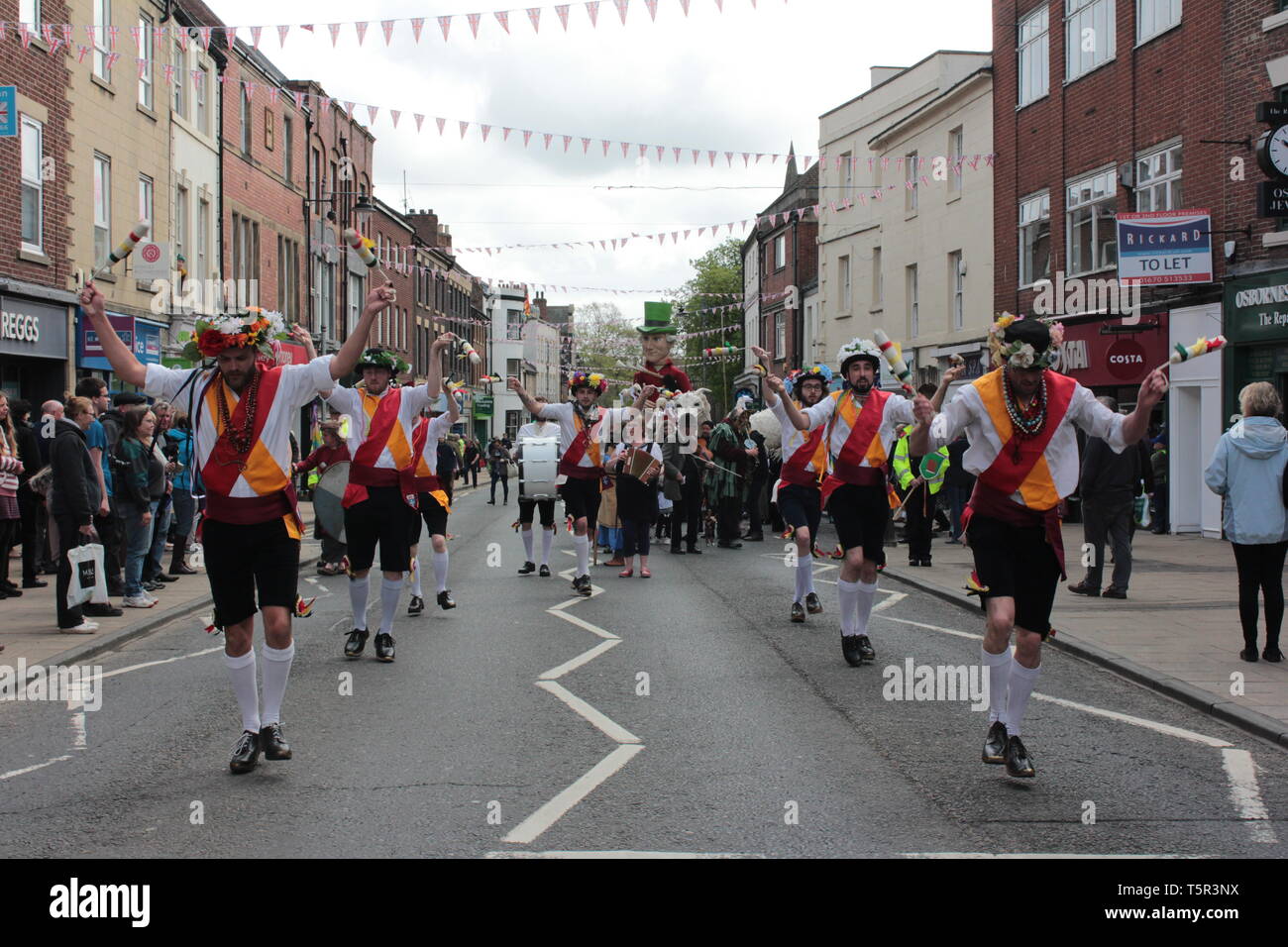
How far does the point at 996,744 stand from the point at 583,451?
806cm

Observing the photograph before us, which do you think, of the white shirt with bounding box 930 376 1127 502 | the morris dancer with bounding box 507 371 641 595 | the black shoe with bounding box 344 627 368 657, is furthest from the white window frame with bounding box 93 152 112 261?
the white shirt with bounding box 930 376 1127 502

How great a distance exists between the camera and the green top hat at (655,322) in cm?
1191

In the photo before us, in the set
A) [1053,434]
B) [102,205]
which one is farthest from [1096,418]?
[102,205]

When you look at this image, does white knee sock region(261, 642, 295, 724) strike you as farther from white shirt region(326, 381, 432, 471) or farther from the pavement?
the pavement

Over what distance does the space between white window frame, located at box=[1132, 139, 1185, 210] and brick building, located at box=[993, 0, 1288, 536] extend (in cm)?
3

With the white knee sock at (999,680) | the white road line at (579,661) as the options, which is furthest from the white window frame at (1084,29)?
the white knee sock at (999,680)

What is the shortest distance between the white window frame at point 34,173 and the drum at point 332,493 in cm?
1203

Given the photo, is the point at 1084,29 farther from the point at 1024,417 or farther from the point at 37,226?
the point at 1024,417

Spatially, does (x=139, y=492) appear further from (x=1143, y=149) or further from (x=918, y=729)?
(x=1143, y=149)

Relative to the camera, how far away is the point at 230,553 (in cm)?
600

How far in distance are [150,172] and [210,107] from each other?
4.79 metres

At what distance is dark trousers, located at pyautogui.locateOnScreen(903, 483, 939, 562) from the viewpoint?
52.3ft

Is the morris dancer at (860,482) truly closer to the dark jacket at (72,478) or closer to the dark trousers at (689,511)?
the dark jacket at (72,478)

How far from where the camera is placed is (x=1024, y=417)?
19.8 ft
